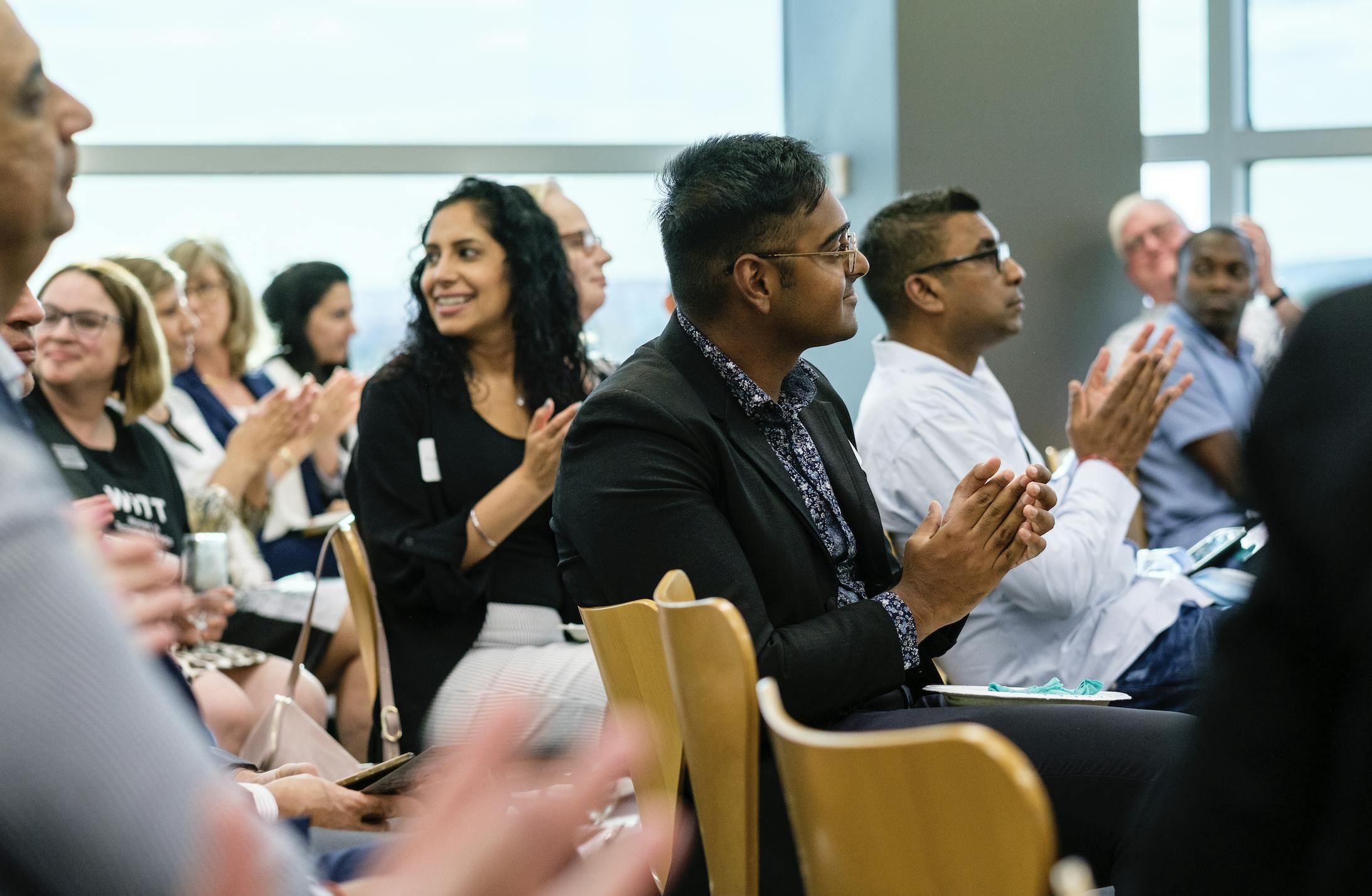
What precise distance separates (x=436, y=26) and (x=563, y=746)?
513 cm

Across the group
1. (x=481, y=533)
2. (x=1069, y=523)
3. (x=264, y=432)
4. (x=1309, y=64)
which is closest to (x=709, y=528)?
(x=1069, y=523)

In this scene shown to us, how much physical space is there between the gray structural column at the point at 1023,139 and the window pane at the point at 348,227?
980 mm

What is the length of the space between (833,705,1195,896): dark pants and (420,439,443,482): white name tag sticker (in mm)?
1448

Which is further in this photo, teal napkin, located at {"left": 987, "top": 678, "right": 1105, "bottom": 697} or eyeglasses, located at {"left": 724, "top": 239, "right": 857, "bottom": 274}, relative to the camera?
eyeglasses, located at {"left": 724, "top": 239, "right": 857, "bottom": 274}

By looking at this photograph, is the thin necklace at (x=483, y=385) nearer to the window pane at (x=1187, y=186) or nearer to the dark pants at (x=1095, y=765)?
the dark pants at (x=1095, y=765)

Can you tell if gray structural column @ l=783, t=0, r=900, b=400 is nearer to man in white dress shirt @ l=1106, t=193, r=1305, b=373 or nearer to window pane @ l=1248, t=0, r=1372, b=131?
man in white dress shirt @ l=1106, t=193, r=1305, b=373

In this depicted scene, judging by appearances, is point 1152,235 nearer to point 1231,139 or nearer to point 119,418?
point 1231,139

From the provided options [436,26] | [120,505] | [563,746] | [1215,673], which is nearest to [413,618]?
[120,505]

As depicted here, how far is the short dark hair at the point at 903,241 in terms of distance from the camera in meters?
2.97

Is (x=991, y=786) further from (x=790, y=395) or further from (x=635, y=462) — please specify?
(x=790, y=395)

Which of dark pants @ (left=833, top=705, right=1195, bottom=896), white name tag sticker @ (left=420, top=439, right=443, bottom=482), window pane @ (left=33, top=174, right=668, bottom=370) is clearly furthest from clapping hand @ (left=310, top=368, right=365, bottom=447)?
dark pants @ (left=833, top=705, right=1195, bottom=896)

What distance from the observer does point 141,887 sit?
1.80ft

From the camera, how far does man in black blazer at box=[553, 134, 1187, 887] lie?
5.59 ft

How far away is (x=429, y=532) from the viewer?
2779 mm
